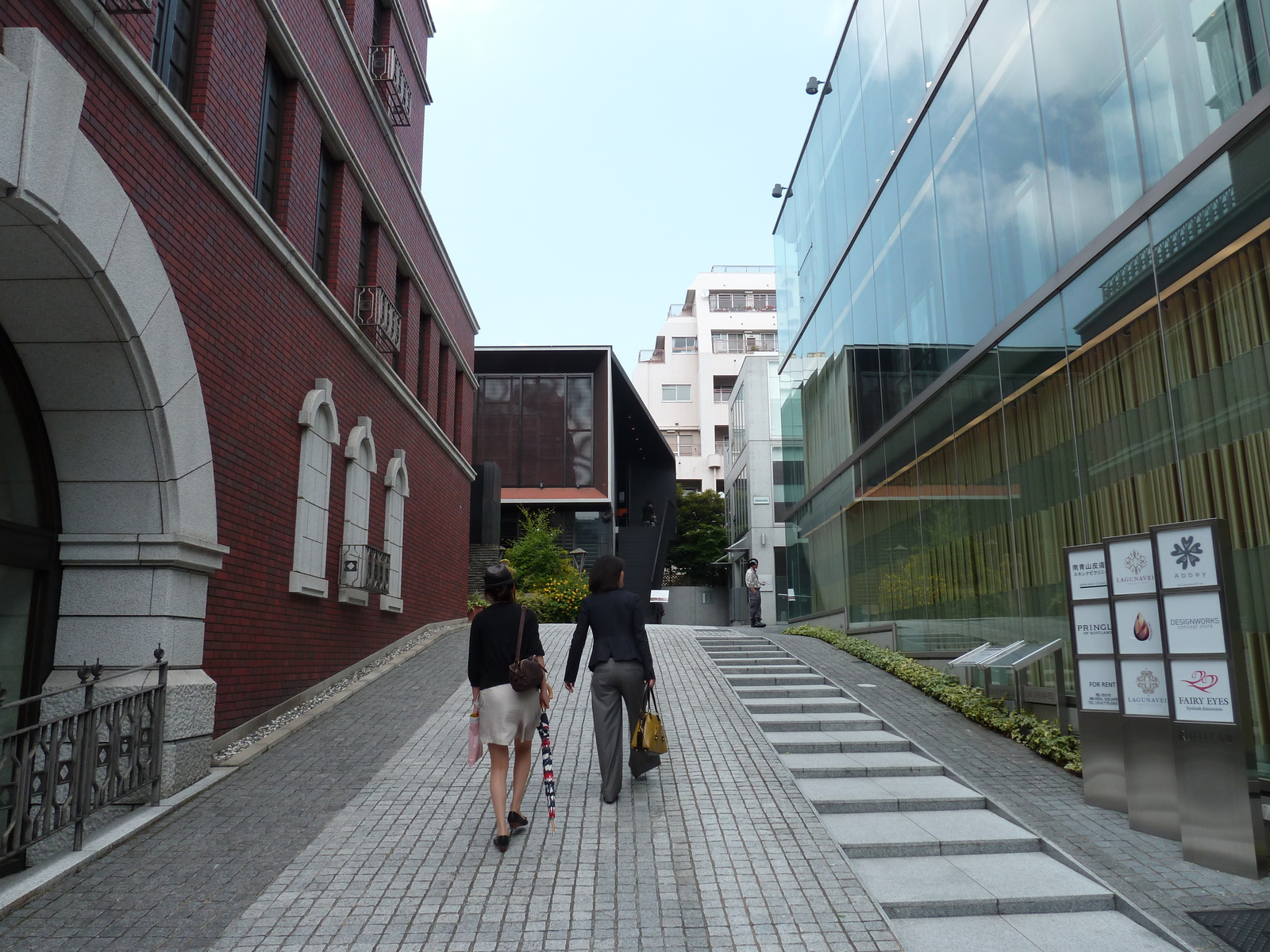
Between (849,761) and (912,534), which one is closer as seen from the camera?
(849,761)

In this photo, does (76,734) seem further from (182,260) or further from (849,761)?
(849,761)

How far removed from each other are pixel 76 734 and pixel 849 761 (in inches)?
244

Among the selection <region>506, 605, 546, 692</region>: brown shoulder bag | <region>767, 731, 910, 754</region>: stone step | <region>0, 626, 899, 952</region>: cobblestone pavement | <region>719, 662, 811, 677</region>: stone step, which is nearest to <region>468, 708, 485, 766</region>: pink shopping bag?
<region>506, 605, 546, 692</region>: brown shoulder bag

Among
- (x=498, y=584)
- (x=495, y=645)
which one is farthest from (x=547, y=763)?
(x=498, y=584)

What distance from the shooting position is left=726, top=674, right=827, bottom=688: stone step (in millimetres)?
12500

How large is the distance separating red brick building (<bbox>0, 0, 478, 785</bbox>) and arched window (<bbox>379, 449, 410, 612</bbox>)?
77 centimetres

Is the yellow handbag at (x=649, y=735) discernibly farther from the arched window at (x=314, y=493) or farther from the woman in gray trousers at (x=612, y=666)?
the arched window at (x=314, y=493)

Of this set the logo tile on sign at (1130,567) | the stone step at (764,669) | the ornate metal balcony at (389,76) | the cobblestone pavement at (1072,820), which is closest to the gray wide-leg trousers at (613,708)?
the cobblestone pavement at (1072,820)

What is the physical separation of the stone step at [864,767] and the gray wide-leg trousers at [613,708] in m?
1.91

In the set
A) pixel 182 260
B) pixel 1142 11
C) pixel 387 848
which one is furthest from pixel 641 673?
pixel 1142 11

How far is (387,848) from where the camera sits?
6.11 metres

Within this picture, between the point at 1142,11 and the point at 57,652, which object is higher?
the point at 1142,11

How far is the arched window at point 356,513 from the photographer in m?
12.0

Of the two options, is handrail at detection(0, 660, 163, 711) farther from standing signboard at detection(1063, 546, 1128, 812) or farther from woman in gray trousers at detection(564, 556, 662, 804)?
standing signboard at detection(1063, 546, 1128, 812)
